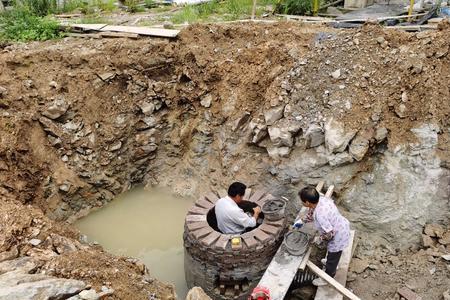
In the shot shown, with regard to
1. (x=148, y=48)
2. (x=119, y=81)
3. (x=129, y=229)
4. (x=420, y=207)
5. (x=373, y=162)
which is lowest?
(x=129, y=229)

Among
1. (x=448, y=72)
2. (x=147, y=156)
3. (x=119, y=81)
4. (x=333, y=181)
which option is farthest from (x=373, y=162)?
(x=119, y=81)

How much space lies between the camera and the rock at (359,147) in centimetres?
619

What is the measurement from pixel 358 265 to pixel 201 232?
2307 millimetres

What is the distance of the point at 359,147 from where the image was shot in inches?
244

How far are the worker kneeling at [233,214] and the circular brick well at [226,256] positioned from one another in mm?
139

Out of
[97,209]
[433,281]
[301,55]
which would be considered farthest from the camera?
[97,209]

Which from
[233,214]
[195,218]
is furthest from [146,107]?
[233,214]

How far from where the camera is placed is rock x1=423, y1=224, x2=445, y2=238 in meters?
5.89

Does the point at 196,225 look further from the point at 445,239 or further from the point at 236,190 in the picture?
the point at 445,239

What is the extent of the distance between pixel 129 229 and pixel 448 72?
573 cm

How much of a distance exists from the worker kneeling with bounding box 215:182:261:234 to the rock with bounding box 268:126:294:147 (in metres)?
1.62

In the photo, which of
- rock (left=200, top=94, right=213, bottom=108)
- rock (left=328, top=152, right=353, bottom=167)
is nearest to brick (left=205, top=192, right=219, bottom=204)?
rock (left=328, top=152, right=353, bottom=167)

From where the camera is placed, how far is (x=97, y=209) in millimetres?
7633

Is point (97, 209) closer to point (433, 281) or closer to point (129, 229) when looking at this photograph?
point (129, 229)
